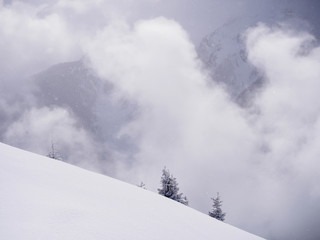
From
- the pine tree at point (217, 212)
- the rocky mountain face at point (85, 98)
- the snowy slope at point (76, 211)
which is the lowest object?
the snowy slope at point (76, 211)

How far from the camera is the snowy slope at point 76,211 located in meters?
2.16

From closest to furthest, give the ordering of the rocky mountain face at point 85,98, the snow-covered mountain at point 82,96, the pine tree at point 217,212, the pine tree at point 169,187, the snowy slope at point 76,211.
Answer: the snowy slope at point 76,211, the pine tree at point 169,187, the pine tree at point 217,212, the rocky mountain face at point 85,98, the snow-covered mountain at point 82,96

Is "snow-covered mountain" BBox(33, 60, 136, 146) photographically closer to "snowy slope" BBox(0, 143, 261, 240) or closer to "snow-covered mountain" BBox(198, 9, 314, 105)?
"snow-covered mountain" BBox(198, 9, 314, 105)

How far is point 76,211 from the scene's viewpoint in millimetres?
2625

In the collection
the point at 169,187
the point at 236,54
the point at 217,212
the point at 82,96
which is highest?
the point at 236,54

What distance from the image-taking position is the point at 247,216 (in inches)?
2579

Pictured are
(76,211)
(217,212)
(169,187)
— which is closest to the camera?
(76,211)

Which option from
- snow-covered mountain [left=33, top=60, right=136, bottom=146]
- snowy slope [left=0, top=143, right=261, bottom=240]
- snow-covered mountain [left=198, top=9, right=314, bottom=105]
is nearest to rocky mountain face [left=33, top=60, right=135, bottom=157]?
snow-covered mountain [left=33, top=60, right=136, bottom=146]

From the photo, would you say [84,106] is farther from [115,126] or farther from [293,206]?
[293,206]

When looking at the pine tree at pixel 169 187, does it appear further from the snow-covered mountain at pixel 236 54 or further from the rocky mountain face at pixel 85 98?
the snow-covered mountain at pixel 236 54

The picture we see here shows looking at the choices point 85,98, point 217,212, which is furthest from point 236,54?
point 217,212

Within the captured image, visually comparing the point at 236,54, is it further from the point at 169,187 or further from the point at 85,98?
the point at 169,187

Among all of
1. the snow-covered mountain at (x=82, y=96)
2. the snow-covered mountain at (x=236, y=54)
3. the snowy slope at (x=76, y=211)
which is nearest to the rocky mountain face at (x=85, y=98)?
the snow-covered mountain at (x=82, y=96)

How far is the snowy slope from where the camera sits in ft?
7.09
